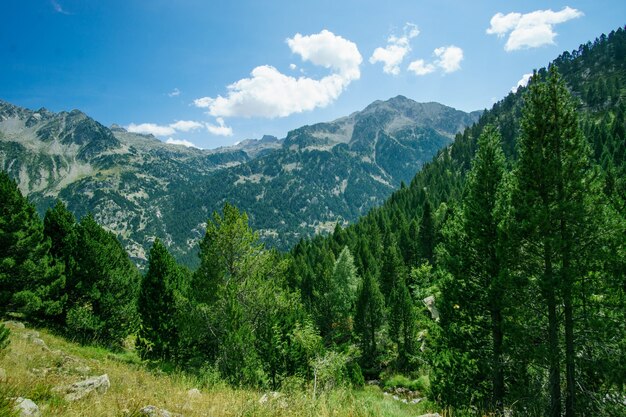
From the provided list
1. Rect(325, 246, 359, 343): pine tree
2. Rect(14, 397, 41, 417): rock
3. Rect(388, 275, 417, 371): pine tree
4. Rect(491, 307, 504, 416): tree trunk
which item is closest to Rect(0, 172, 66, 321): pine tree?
Rect(14, 397, 41, 417): rock

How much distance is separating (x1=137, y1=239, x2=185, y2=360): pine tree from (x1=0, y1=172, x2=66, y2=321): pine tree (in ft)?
20.1

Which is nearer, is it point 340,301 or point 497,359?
point 497,359

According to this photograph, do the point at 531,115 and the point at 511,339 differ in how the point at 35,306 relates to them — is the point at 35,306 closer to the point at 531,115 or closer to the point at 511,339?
the point at 511,339

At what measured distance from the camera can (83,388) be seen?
7367mm

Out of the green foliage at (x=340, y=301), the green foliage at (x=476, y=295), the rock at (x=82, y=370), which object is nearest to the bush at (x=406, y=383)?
the green foliage at (x=340, y=301)

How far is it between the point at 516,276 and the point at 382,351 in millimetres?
40801

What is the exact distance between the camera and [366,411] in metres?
6.88

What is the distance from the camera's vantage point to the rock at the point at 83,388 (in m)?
6.77

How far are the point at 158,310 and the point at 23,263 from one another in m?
9.89

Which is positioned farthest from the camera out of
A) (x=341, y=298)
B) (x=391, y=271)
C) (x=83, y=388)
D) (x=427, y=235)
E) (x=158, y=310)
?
(x=427, y=235)

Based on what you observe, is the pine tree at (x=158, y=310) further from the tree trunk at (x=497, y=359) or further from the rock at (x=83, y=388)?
the tree trunk at (x=497, y=359)

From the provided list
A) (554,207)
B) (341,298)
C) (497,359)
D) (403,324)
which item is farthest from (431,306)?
(554,207)

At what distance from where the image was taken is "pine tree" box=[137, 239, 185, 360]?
26.8 m

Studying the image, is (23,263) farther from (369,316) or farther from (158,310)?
(369,316)
